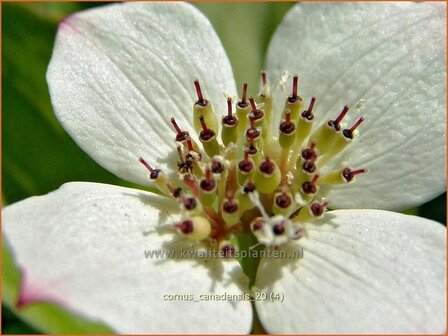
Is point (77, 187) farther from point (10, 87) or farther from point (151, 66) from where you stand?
point (10, 87)

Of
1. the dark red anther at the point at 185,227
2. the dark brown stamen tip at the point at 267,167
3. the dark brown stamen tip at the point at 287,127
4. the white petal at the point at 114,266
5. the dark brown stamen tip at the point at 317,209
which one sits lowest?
the white petal at the point at 114,266

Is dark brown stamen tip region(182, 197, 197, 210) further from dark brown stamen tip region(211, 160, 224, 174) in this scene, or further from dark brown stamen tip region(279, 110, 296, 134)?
dark brown stamen tip region(279, 110, 296, 134)

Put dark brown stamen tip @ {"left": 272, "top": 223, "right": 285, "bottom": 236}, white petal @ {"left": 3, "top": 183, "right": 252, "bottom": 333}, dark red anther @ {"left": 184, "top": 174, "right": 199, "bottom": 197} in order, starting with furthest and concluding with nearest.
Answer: dark red anther @ {"left": 184, "top": 174, "right": 199, "bottom": 197} < dark brown stamen tip @ {"left": 272, "top": 223, "right": 285, "bottom": 236} < white petal @ {"left": 3, "top": 183, "right": 252, "bottom": 333}

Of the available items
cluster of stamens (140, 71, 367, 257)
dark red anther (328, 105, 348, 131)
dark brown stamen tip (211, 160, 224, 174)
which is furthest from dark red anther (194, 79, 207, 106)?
dark red anther (328, 105, 348, 131)

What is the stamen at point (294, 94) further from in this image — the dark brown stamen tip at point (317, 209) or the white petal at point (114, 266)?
the white petal at point (114, 266)

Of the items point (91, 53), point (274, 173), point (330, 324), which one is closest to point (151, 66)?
point (91, 53)

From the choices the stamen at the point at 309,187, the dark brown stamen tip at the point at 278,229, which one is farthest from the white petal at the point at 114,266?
the stamen at the point at 309,187
